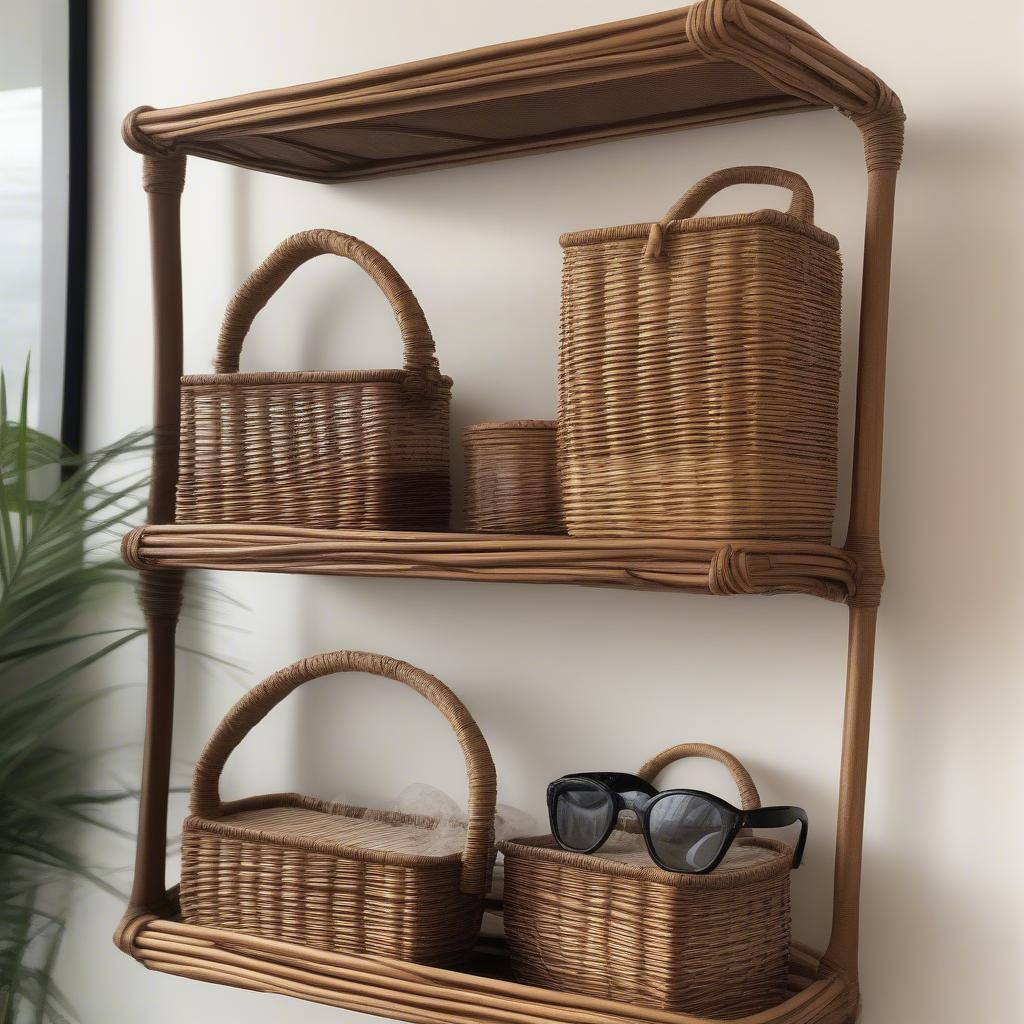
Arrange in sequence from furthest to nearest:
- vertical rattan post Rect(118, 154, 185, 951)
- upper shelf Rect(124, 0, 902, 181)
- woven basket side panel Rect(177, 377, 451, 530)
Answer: vertical rattan post Rect(118, 154, 185, 951) < woven basket side panel Rect(177, 377, 451, 530) < upper shelf Rect(124, 0, 902, 181)

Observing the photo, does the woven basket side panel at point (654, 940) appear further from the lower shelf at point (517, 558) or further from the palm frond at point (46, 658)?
the palm frond at point (46, 658)

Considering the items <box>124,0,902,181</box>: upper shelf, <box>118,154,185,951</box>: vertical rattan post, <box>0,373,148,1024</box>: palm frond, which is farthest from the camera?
<box>0,373,148,1024</box>: palm frond

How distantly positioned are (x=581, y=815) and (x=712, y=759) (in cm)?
16

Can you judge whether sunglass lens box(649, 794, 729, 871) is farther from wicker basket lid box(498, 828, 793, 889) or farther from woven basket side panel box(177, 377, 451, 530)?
woven basket side panel box(177, 377, 451, 530)

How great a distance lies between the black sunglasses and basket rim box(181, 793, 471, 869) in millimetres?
114

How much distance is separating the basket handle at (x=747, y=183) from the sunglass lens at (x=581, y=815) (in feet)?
1.50

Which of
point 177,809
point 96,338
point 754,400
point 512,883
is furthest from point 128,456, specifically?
point 754,400

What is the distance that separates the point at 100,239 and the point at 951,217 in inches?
37.2

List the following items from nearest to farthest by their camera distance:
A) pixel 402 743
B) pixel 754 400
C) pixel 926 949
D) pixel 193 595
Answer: pixel 754 400 < pixel 926 949 < pixel 402 743 < pixel 193 595

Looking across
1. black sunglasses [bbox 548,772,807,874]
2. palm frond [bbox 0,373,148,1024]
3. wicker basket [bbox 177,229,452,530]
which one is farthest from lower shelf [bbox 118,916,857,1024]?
wicker basket [bbox 177,229,452,530]

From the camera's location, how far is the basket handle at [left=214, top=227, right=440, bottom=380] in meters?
1.11

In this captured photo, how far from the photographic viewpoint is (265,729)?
4.37 ft

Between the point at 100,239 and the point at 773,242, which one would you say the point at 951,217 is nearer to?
the point at 773,242

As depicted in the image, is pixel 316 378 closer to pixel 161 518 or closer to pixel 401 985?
pixel 161 518
